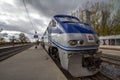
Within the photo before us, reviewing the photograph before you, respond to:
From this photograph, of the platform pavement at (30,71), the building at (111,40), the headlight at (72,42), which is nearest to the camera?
the platform pavement at (30,71)

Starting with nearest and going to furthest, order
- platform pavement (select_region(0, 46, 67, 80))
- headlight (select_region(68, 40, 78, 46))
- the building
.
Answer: platform pavement (select_region(0, 46, 67, 80))
headlight (select_region(68, 40, 78, 46))
the building

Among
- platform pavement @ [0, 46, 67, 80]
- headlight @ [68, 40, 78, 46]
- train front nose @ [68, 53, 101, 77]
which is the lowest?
platform pavement @ [0, 46, 67, 80]

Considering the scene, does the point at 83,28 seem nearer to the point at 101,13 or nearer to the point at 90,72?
the point at 90,72

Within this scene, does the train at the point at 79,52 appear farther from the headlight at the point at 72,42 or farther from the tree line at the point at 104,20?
the tree line at the point at 104,20

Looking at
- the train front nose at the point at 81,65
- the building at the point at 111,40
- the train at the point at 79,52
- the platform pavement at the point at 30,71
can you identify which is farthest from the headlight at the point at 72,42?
the building at the point at 111,40

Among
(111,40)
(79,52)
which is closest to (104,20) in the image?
(111,40)

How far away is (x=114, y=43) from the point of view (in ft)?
110

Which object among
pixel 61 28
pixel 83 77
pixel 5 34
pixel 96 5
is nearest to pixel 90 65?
pixel 83 77

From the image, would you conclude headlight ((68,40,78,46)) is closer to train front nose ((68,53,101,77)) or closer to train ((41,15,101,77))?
train ((41,15,101,77))

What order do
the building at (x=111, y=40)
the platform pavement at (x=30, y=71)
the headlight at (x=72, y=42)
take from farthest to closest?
1. the building at (x=111, y=40)
2. the headlight at (x=72, y=42)
3. the platform pavement at (x=30, y=71)

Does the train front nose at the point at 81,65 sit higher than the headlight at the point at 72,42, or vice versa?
the headlight at the point at 72,42

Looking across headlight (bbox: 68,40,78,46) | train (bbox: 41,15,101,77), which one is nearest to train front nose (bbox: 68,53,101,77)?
train (bbox: 41,15,101,77)

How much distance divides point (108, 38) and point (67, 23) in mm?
29878

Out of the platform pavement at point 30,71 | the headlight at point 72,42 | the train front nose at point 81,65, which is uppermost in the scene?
the headlight at point 72,42
